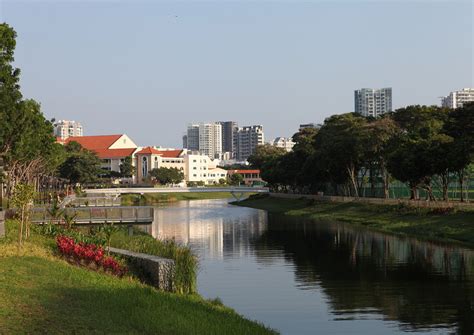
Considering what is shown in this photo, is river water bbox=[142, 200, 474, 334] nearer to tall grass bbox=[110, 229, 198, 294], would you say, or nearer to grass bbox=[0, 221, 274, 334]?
tall grass bbox=[110, 229, 198, 294]

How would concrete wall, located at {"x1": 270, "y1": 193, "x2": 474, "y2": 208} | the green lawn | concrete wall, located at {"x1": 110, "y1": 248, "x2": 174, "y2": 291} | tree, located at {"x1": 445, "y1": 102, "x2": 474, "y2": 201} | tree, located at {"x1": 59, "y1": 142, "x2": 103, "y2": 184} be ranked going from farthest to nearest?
tree, located at {"x1": 59, "y1": 142, "x2": 103, "y2": 184} < concrete wall, located at {"x1": 270, "y1": 193, "x2": 474, "y2": 208} < tree, located at {"x1": 445, "y1": 102, "x2": 474, "y2": 201} < concrete wall, located at {"x1": 110, "y1": 248, "x2": 174, "y2": 291} < the green lawn

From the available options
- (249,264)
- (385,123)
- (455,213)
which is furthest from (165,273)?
(385,123)

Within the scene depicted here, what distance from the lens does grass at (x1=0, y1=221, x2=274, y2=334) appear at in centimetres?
1748

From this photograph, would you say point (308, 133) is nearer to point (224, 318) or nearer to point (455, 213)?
point (455, 213)

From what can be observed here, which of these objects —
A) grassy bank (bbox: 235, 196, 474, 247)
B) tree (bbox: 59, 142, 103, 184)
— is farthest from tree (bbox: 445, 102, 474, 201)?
tree (bbox: 59, 142, 103, 184)

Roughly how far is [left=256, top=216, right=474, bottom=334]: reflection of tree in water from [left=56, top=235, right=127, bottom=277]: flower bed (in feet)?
31.9

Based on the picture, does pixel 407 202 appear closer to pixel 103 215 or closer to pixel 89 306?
pixel 103 215

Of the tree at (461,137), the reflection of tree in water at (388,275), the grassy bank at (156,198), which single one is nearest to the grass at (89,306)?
the reflection of tree in water at (388,275)

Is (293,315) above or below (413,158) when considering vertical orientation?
below

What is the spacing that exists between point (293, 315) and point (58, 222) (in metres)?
25.5

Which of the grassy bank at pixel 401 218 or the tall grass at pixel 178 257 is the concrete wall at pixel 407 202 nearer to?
the grassy bank at pixel 401 218

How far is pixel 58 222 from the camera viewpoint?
49.1 meters

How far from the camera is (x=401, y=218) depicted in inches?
2768

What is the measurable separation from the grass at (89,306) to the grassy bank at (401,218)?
1362 inches
